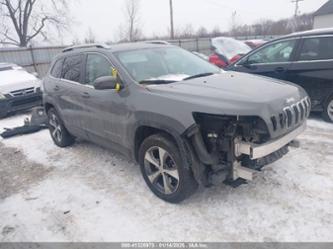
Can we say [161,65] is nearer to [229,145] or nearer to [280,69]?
[229,145]

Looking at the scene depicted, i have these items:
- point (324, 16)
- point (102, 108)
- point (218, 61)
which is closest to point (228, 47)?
point (218, 61)

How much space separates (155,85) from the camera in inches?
130

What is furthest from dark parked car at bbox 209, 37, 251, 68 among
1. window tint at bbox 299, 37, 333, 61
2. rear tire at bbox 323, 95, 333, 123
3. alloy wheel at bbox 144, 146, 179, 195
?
alloy wheel at bbox 144, 146, 179, 195

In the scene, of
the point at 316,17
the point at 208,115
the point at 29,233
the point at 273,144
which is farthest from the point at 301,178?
the point at 316,17

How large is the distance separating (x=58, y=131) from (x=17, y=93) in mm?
4110

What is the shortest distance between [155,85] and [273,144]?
→ 150 centimetres

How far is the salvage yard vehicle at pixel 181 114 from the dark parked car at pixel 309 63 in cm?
234

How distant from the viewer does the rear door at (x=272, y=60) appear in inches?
228

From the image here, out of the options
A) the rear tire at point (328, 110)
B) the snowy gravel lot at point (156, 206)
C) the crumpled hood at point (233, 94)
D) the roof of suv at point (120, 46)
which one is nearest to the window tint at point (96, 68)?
the roof of suv at point (120, 46)

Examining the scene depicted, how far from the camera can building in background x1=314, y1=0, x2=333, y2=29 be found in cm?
3766

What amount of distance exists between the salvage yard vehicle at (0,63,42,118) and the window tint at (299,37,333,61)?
7824 mm

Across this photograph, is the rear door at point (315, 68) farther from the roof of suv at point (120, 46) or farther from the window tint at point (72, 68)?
the window tint at point (72, 68)

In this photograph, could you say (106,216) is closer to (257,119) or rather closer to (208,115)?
(208,115)

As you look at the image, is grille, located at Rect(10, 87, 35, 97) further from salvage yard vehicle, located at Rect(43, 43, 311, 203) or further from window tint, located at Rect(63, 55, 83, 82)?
salvage yard vehicle, located at Rect(43, 43, 311, 203)
